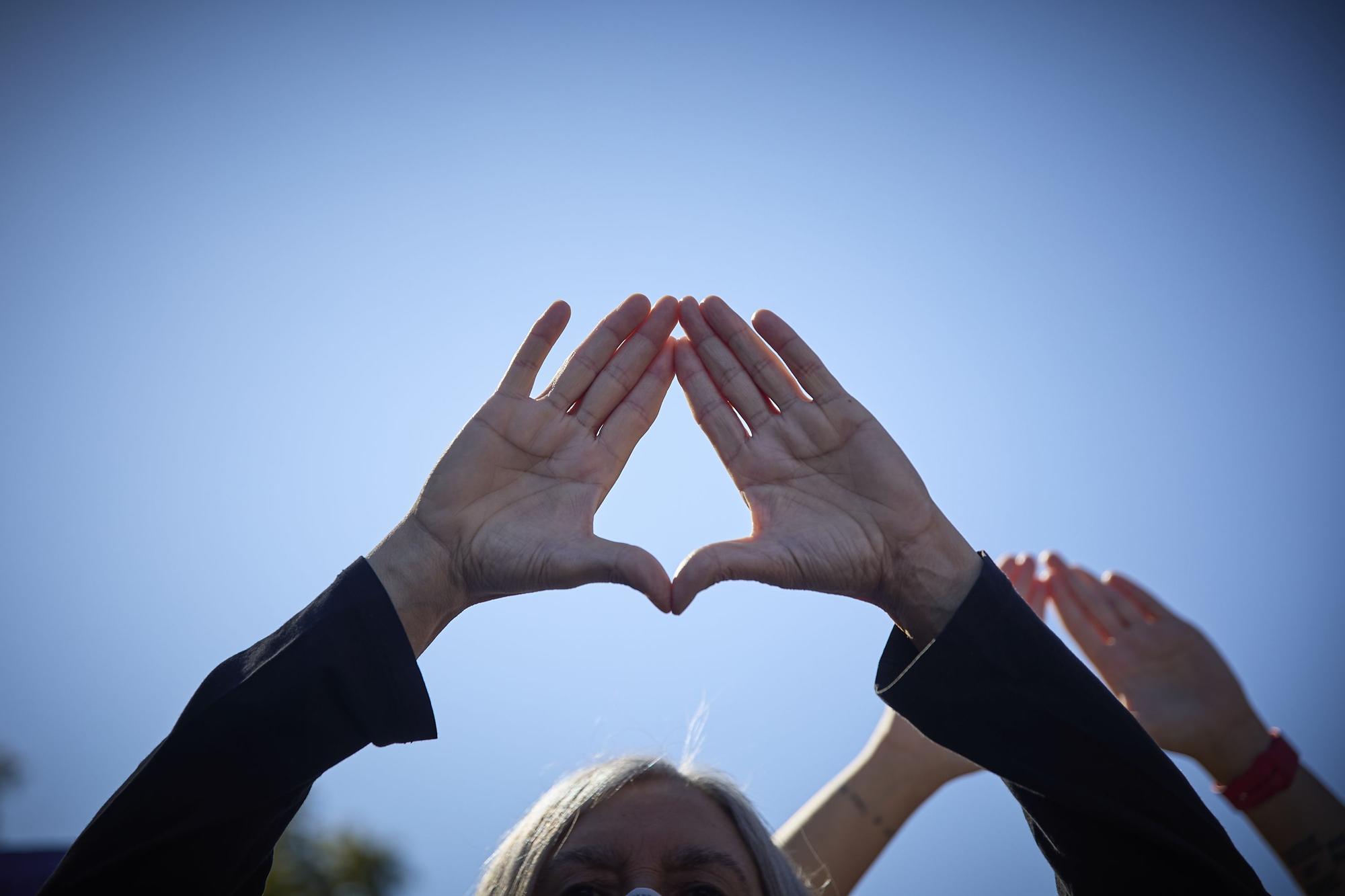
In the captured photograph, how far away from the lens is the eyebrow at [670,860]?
3154 mm

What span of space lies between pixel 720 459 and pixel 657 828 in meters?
1.46

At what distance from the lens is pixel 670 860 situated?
3.19 meters

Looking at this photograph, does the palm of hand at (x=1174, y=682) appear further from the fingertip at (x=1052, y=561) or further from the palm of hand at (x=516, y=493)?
the palm of hand at (x=516, y=493)

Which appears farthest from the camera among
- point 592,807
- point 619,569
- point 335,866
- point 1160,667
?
point 335,866

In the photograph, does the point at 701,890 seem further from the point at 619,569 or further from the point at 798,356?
the point at 798,356

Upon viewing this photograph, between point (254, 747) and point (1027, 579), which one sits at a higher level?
point (254, 747)

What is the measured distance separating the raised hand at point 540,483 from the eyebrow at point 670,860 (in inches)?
38.6

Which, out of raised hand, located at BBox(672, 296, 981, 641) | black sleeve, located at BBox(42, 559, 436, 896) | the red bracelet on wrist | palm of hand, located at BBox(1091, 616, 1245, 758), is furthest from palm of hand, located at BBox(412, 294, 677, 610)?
the red bracelet on wrist

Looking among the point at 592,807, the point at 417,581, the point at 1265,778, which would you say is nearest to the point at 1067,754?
the point at 592,807

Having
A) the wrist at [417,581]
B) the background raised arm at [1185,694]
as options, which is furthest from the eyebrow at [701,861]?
the background raised arm at [1185,694]

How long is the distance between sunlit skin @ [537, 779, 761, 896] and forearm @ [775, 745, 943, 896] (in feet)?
3.81

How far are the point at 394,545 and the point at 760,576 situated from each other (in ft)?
4.28

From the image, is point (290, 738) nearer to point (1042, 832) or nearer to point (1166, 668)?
point (1042, 832)

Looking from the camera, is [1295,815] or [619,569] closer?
[619,569]
